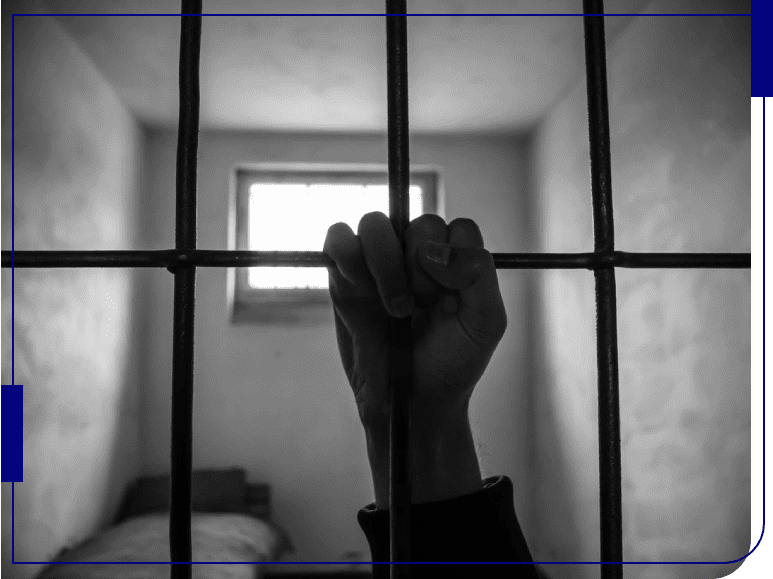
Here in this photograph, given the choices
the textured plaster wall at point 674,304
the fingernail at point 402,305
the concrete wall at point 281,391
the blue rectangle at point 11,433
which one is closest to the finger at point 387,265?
the fingernail at point 402,305

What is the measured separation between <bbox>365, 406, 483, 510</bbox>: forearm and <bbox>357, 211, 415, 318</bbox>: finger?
0.54ft

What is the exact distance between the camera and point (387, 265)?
1.22 feet

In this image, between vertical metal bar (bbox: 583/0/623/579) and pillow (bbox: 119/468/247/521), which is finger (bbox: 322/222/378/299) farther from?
pillow (bbox: 119/468/247/521)

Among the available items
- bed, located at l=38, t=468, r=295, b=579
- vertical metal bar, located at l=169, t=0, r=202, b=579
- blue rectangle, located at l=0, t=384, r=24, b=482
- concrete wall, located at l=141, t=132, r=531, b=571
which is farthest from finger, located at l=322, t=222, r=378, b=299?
concrete wall, located at l=141, t=132, r=531, b=571

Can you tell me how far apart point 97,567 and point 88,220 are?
1.32m

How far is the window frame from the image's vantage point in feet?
9.70

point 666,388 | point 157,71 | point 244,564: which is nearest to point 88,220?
point 157,71

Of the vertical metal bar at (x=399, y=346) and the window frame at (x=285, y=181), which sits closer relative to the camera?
the vertical metal bar at (x=399, y=346)

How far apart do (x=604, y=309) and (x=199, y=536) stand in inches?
89.5

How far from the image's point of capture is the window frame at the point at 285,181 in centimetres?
296

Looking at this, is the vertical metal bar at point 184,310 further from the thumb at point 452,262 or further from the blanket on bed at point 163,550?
the blanket on bed at point 163,550

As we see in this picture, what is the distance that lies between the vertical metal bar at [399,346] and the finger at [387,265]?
0.7 inches

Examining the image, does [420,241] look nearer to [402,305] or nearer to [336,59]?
[402,305]

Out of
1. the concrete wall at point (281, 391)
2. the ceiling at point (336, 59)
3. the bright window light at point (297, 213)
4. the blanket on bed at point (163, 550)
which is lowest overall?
the blanket on bed at point (163, 550)
